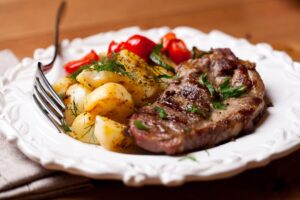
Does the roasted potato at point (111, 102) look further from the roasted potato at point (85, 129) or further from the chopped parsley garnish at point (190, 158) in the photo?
the chopped parsley garnish at point (190, 158)

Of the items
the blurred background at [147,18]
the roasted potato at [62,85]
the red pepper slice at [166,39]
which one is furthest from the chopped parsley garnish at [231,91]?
the blurred background at [147,18]

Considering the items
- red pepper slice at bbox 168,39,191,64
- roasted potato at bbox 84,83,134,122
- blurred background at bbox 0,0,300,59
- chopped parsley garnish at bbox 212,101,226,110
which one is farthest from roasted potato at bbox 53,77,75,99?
blurred background at bbox 0,0,300,59

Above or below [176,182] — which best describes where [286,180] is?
below

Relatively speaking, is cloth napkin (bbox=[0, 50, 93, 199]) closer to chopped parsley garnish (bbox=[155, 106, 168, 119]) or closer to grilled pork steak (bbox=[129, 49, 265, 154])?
grilled pork steak (bbox=[129, 49, 265, 154])

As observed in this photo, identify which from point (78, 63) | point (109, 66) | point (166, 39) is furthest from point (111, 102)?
point (166, 39)

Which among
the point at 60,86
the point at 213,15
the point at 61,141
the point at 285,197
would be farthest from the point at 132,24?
the point at 285,197

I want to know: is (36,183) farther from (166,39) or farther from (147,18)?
(147,18)

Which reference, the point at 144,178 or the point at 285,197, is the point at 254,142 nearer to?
the point at 285,197
